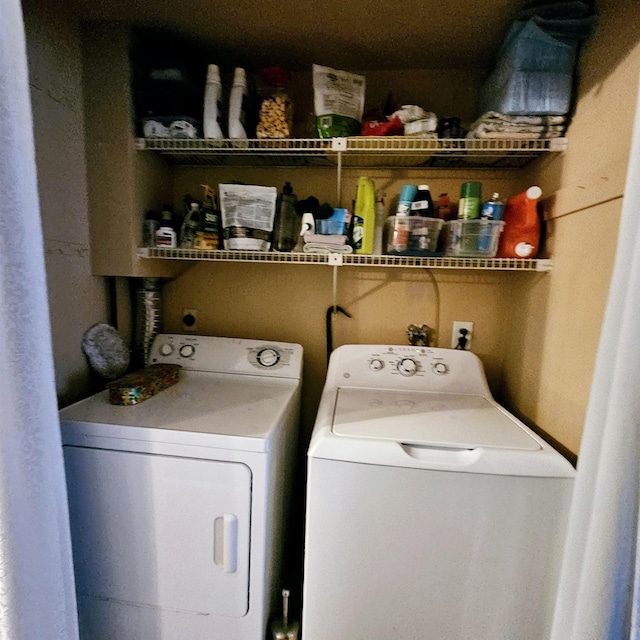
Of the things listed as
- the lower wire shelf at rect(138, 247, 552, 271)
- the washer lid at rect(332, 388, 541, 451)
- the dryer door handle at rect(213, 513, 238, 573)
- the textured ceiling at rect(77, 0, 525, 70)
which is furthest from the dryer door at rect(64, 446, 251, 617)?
the textured ceiling at rect(77, 0, 525, 70)

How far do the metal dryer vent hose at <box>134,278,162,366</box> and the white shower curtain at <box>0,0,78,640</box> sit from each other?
0.79 meters

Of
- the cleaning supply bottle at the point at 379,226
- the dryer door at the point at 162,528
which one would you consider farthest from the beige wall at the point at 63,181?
the cleaning supply bottle at the point at 379,226

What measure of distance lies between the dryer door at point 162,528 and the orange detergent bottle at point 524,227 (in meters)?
1.09

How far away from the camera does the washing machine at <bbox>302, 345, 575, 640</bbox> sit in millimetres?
923

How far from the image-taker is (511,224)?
1297 mm

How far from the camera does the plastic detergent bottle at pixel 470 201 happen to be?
51.1 inches

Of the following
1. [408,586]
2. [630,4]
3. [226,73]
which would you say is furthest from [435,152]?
[408,586]

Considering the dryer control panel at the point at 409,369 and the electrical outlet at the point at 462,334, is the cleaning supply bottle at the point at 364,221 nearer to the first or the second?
the dryer control panel at the point at 409,369

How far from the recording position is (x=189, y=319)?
171 centimetres

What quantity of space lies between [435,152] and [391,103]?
0.87 feet

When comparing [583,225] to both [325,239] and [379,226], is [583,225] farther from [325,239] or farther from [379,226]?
[325,239]

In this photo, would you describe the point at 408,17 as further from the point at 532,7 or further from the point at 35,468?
the point at 35,468

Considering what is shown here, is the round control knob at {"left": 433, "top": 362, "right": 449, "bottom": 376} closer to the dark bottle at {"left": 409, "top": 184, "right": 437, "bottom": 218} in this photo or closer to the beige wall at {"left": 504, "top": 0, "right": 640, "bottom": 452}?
the beige wall at {"left": 504, "top": 0, "right": 640, "bottom": 452}

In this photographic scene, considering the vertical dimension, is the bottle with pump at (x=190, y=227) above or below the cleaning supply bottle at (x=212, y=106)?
below
